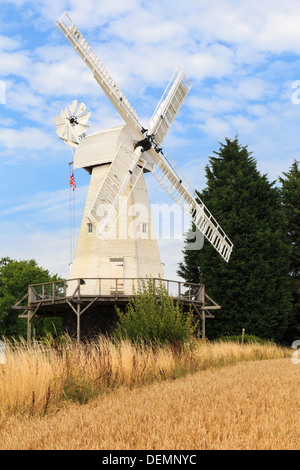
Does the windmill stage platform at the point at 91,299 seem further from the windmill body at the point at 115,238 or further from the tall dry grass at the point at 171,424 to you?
the tall dry grass at the point at 171,424

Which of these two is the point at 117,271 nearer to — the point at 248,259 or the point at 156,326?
the point at 156,326

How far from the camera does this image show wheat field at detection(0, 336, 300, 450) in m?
4.88

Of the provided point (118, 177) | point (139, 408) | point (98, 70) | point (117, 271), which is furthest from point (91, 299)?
point (139, 408)

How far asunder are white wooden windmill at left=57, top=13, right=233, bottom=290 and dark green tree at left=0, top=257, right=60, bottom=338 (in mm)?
17816

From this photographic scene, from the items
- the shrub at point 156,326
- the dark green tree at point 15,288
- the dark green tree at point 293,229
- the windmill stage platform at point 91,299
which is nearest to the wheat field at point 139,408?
the shrub at point 156,326

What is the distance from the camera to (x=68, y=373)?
29.1 feet

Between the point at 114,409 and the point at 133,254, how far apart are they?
16702mm

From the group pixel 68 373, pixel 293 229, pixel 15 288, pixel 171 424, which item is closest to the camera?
pixel 171 424

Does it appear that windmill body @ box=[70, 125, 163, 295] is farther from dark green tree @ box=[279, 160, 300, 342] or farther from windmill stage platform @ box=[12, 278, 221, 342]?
dark green tree @ box=[279, 160, 300, 342]

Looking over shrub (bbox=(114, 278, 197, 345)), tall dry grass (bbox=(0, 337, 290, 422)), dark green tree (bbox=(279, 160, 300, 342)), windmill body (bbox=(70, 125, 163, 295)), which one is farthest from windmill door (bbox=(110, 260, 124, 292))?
dark green tree (bbox=(279, 160, 300, 342))

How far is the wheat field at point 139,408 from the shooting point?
4883 millimetres

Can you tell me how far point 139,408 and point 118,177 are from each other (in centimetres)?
1657

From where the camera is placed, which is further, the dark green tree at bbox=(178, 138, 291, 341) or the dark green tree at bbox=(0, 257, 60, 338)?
the dark green tree at bbox=(0, 257, 60, 338)

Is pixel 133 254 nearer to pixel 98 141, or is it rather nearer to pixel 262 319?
pixel 98 141
